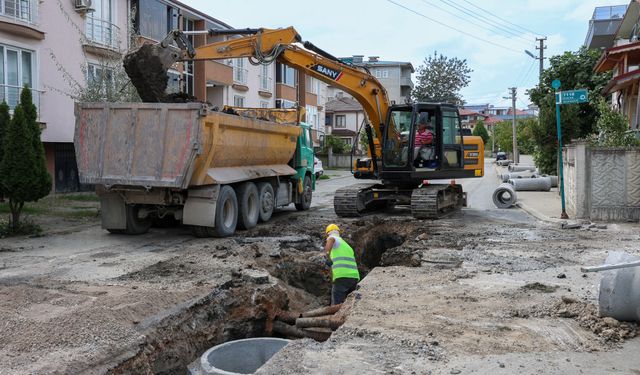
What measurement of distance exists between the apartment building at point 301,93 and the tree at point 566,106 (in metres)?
12.2

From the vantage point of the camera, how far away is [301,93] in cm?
4378

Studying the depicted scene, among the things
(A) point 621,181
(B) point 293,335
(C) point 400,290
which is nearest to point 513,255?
(C) point 400,290

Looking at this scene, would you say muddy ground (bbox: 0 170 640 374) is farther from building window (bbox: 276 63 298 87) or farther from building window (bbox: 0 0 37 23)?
building window (bbox: 276 63 298 87)

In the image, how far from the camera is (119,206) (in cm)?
1145

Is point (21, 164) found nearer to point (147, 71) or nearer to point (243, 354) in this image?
point (147, 71)

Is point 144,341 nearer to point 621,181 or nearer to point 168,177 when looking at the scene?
point 168,177

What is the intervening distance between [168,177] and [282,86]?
97.5 ft

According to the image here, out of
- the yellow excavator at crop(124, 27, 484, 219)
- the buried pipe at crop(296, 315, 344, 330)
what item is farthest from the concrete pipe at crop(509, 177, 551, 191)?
the buried pipe at crop(296, 315, 344, 330)

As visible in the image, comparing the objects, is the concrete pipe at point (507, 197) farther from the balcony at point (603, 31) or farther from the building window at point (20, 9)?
the balcony at point (603, 31)

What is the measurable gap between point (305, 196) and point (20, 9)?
10.6 metres

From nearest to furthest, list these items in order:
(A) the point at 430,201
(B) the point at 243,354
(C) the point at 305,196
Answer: (B) the point at 243,354 → (A) the point at 430,201 → (C) the point at 305,196

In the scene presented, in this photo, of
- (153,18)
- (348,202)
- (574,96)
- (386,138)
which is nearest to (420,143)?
(386,138)

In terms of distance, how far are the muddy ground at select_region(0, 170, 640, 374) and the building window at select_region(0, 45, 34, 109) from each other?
8085 millimetres

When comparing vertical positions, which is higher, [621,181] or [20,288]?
[621,181]
